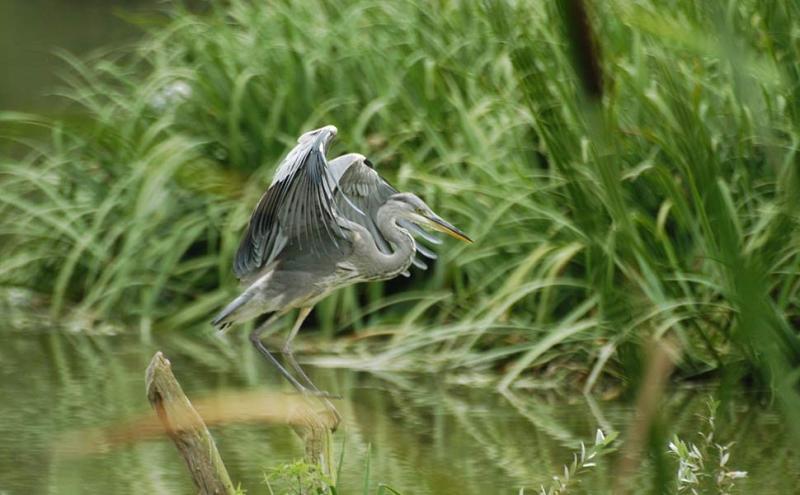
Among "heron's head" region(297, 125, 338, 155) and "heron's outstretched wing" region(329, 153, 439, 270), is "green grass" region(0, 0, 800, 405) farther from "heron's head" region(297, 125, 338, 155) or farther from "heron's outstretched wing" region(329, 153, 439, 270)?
"heron's head" region(297, 125, 338, 155)

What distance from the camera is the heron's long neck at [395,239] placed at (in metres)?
3.80

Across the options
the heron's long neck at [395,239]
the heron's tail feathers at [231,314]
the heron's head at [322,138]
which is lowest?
the heron's tail feathers at [231,314]

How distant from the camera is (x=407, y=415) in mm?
5223

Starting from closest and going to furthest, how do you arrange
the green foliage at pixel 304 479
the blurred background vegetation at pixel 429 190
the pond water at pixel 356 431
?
the green foliage at pixel 304 479 → the pond water at pixel 356 431 → the blurred background vegetation at pixel 429 190

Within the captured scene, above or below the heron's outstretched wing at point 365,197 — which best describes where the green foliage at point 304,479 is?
below

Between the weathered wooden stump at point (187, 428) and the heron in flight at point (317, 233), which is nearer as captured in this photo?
the weathered wooden stump at point (187, 428)

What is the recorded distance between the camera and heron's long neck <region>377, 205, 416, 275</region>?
380cm

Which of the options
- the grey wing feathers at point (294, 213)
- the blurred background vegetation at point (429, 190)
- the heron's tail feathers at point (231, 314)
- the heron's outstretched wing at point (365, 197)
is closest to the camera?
the grey wing feathers at point (294, 213)

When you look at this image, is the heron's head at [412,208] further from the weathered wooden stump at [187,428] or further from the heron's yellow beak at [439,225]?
the weathered wooden stump at [187,428]

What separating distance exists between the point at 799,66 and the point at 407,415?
6.48ft

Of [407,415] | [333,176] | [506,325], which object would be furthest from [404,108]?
[333,176]

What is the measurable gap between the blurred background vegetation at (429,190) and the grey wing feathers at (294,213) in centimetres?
107

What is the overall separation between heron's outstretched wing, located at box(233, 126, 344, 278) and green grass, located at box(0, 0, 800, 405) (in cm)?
114

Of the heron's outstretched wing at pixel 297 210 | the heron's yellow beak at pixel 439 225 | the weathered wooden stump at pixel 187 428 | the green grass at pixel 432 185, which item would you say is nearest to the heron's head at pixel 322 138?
the heron's outstretched wing at pixel 297 210
